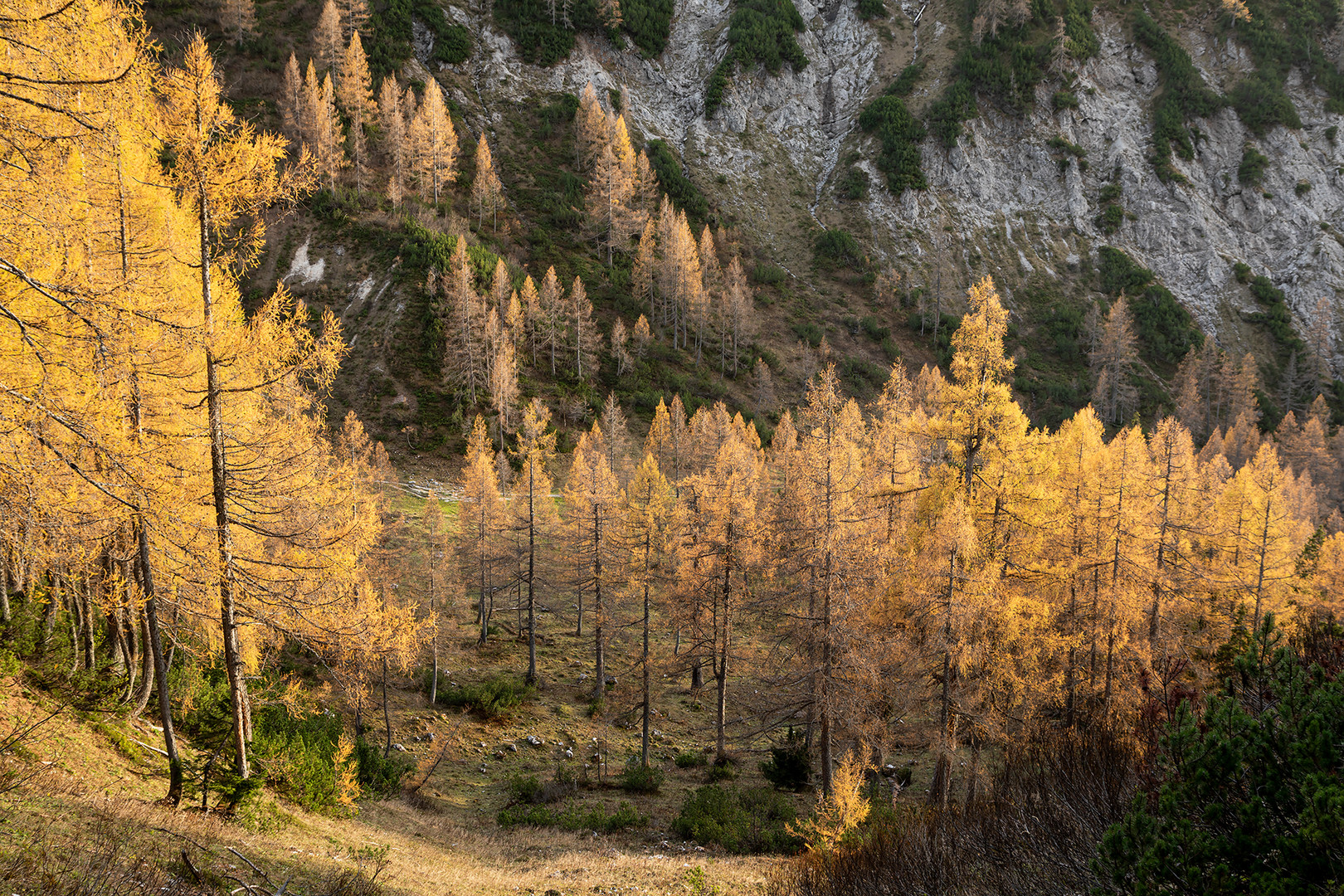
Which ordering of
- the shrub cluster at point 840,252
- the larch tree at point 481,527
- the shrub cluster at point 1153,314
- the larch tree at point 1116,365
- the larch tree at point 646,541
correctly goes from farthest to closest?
the shrub cluster at point 840,252 < the shrub cluster at point 1153,314 < the larch tree at point 1116,365 < the larch tree at point 481,527 < the larch tree at point 646,541

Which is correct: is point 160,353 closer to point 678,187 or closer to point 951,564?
point 951,564

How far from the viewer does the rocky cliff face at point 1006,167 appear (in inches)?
3349

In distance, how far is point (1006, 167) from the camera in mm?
95500

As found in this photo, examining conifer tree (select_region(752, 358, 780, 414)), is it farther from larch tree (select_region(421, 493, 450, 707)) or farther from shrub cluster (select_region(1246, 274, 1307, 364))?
shrub cluster (select_region(1246, 274, 1307, 364))

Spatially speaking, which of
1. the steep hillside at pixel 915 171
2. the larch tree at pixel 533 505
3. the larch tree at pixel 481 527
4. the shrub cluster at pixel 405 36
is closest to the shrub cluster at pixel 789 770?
the larch tree at pixel 533 505

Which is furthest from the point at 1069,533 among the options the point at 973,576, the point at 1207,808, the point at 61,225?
the point at 61,225

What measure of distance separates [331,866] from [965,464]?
1687cm

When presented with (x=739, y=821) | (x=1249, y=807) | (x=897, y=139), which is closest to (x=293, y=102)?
(x=739, y=821)

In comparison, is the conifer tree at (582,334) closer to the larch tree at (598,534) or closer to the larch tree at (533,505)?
the larch tree at (533,505)

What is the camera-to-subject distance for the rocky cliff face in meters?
85.1

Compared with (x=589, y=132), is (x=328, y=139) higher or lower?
lower

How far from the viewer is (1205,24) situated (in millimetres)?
102750

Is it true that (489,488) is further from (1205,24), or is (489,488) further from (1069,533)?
(1205,24)

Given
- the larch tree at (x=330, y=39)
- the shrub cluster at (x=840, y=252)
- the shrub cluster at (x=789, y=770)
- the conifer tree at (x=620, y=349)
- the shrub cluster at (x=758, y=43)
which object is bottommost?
the shrub cluster at (x=789, y=770)
